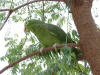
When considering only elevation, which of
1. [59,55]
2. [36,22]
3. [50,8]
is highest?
[50,8]

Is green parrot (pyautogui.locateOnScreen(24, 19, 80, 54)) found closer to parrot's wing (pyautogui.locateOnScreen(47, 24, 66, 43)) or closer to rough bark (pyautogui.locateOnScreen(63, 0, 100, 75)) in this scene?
parrot's wing (pyautogui.locateOnScreen(47, 24, 66, 43))

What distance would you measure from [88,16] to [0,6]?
172 centimetres

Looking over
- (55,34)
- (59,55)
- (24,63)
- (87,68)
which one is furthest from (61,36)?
(24,63)

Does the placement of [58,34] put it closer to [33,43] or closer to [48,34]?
[48,34]

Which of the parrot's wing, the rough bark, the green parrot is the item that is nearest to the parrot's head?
the green parrot

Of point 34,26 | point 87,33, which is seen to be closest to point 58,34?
point 34,26

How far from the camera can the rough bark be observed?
1148 millimetres

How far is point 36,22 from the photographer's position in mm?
1832

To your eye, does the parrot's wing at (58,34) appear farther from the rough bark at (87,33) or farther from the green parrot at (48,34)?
the rough bark at (87,33)

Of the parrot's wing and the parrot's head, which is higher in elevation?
the parrot's head

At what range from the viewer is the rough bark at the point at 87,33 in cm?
115

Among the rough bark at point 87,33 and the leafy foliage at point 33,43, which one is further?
the leafy foliage at point 33,43

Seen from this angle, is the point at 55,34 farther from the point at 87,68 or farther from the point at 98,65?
the point at 98,65

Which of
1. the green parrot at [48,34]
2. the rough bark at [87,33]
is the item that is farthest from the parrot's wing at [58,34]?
the rough bark at [87,33]
